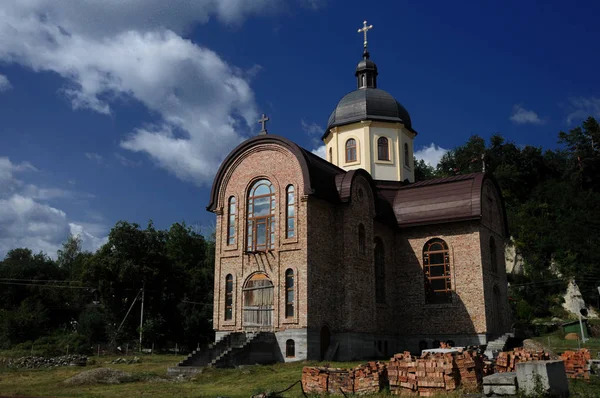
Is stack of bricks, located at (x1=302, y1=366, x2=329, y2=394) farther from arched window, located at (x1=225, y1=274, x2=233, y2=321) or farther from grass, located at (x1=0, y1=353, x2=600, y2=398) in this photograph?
arched window, located at (x1=225, y1=274, x2=233, y2=321)

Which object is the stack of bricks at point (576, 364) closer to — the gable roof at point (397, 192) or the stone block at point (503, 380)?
the stone block at point (503, 380)

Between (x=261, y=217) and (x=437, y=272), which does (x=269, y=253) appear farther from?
(x=437, y=272)

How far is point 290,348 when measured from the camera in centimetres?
2141

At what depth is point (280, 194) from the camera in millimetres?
23125

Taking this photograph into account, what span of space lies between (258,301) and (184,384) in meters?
5.94

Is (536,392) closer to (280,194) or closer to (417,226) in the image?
(280,194)

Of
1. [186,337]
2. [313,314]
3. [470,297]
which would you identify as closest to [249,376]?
[313,314]

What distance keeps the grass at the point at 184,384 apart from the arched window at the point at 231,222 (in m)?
5.81

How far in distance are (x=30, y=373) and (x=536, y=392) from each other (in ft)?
56.5

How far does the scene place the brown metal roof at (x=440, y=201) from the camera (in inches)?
1002

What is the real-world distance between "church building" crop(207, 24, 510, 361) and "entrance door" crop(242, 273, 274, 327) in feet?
0.13

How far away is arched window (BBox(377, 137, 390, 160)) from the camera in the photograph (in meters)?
30.5

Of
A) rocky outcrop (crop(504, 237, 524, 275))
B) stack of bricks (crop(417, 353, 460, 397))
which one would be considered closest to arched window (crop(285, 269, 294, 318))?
stack of bricks (crop(417, 353, 460, 397))

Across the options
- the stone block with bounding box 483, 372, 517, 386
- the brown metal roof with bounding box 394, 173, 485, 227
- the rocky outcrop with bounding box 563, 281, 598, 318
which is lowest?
the stone block with bounding box 483, 372, 517, 386
